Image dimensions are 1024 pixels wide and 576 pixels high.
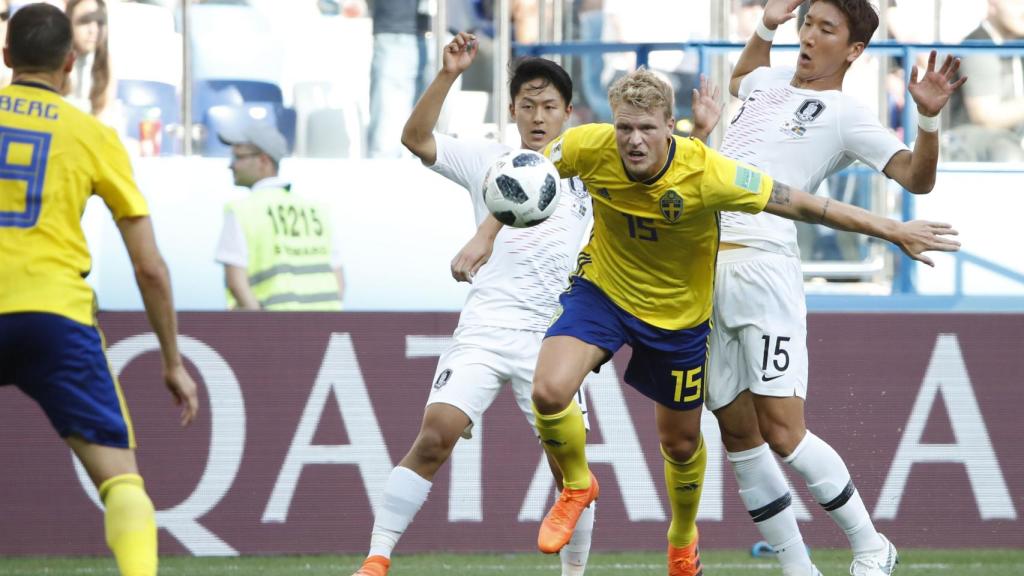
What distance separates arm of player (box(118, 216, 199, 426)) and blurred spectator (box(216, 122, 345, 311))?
4245 millimetres

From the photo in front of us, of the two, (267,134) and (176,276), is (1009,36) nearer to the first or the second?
(267,134)

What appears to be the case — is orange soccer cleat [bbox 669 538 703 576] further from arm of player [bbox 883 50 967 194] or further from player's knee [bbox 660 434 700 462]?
arm of player [bbox 883 50 967 194]

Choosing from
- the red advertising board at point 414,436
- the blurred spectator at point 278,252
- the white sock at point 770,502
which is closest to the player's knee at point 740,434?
the white sock at point 770,502

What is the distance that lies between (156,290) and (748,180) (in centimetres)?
213

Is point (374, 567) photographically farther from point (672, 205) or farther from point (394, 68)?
point (394, 68)

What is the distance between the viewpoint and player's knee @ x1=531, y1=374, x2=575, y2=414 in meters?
5.72

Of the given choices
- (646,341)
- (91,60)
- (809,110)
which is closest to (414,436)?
(646,341)

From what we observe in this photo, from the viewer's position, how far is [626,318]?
19.4 feet

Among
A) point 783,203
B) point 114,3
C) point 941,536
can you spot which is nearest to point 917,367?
point 941,536

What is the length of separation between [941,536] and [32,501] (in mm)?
4797

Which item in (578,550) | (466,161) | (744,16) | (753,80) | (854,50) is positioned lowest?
(578,550)

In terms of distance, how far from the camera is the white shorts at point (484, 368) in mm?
6316

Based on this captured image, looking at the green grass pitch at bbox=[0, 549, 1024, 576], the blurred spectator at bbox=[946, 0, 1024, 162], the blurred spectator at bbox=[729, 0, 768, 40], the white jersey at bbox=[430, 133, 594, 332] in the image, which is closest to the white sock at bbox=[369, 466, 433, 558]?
the white jersey at bbox=[430, 133, 594, 332]

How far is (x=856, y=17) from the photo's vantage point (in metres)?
6.21
